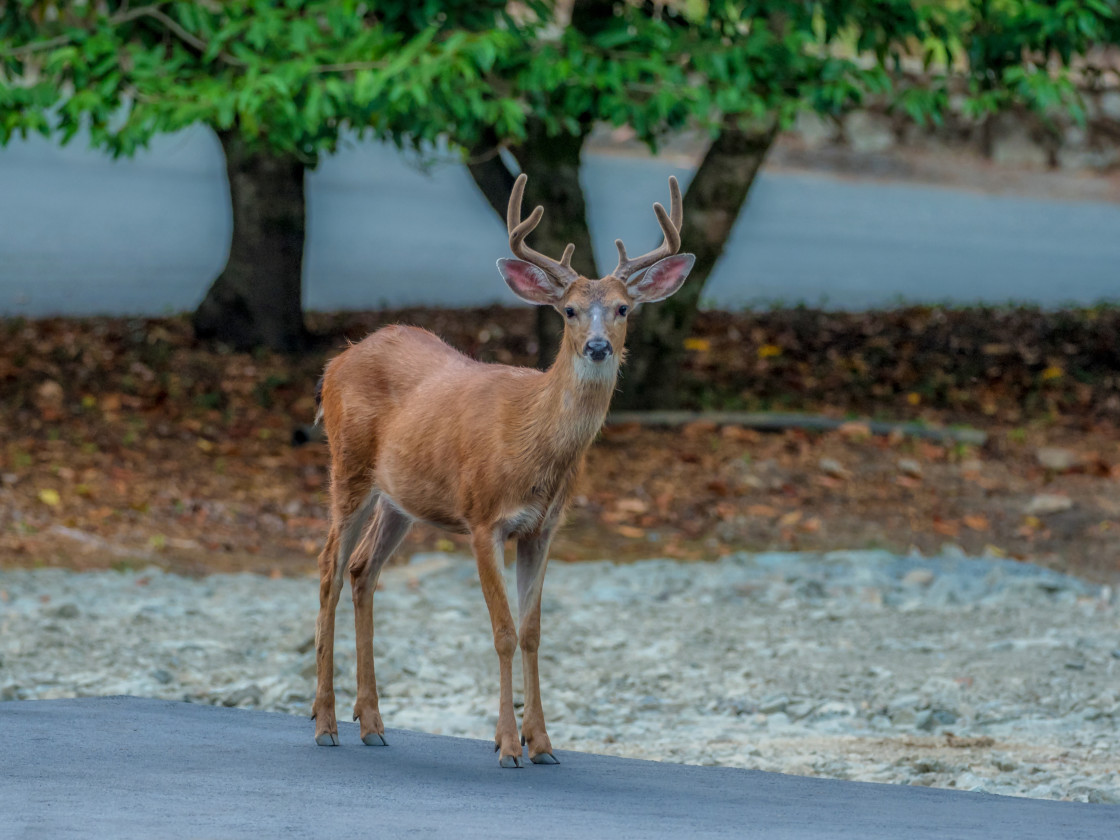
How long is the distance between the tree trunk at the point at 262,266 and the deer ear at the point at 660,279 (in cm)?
952

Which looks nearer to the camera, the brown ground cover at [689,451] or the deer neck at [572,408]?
the deer neck at [572,408]

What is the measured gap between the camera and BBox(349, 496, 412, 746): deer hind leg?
5594mm

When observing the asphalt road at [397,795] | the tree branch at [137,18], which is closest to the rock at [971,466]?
the tree branch at [137,18]

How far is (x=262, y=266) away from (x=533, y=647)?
983 centimetres

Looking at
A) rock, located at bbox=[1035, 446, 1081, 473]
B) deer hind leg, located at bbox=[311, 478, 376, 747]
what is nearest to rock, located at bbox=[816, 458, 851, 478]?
rock, located at bbox=[1035, 446, 1081, 473]

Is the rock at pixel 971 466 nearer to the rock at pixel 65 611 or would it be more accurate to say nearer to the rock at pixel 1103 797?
the rock at pixel 1103 797

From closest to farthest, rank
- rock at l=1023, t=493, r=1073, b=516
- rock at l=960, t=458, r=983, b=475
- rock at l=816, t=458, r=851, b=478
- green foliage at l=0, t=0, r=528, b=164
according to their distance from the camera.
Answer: green foliage at l=0, t=0, r=528, b=164 < rock at l=1023, t=493, r=1073, b=516 < rock at l=816, t=458, r=851, b=478 < rock at l=960, t=458, r=983, b=475

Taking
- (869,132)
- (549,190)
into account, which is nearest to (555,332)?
(549,190)

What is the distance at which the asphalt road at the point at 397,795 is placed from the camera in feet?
13.2

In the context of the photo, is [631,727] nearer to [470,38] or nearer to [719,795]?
[719,795]

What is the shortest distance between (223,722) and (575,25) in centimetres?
631

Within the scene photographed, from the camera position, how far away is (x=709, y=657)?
8227 millimetres

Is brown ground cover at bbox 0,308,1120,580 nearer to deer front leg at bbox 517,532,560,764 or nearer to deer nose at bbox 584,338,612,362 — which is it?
deer front leg at bbox 517,532,560,764

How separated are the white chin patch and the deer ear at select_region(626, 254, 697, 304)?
0.31 m
